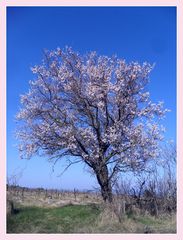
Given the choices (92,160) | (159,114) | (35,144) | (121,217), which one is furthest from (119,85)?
(121,217)

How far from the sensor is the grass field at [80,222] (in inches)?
619

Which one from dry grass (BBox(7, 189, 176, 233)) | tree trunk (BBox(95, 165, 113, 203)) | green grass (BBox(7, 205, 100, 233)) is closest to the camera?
green grass (BBox(7, 205, 100, 233))

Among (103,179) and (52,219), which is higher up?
(103,179)

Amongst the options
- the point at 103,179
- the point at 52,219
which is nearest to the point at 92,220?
the point at 52,219

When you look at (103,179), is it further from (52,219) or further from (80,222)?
(52,219)

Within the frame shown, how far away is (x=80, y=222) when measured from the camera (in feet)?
55.8

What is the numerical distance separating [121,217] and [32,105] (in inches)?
313

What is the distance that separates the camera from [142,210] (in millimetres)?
20016

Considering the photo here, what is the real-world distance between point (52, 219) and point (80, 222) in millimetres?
1291

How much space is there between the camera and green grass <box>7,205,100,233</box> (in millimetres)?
15680

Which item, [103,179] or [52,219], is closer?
[52,219]

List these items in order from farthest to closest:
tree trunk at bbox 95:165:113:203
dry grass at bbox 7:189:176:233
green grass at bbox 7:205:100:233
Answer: tree trunk at bbox 95:165:113:203
dry grass at bbox 7:189:176:233
green grass at bbox 7:205:100:233

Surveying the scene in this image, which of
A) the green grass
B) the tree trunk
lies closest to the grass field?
the green grass

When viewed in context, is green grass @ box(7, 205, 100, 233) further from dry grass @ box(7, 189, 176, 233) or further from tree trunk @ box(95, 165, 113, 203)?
tree trunk @ box(95, 165, 113, 203)
